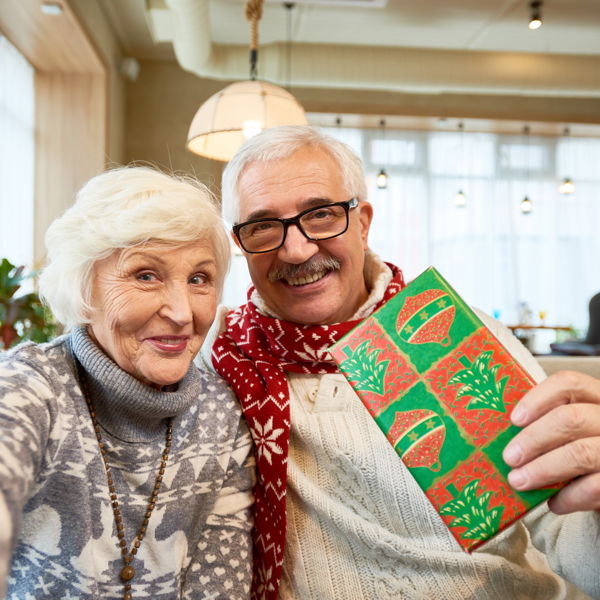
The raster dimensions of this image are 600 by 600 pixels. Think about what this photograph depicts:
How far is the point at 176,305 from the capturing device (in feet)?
3.33

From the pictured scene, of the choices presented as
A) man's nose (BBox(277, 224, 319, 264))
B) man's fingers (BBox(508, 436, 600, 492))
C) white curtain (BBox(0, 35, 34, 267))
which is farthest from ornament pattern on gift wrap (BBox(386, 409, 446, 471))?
white curtain (BBox(0, 35, 34, 267))

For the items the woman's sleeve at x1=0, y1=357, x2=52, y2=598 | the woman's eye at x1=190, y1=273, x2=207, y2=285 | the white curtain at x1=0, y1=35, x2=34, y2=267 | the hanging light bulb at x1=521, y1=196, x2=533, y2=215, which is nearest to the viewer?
the woman's sleeve at x1=0, y1=357, x2=52, y2=598

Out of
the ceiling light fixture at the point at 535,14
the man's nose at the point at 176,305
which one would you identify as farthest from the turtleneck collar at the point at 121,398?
the ceiling light fixture at the point at 535,14

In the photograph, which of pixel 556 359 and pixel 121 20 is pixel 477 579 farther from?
pixel 121 20

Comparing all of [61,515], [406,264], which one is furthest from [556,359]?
[406,264]

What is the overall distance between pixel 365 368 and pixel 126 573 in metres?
0.54

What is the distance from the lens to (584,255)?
8359 millimetres

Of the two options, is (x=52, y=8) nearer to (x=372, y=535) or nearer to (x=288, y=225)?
(x=288, y=225)

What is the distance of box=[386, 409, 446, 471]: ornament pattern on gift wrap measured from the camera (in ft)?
2.66

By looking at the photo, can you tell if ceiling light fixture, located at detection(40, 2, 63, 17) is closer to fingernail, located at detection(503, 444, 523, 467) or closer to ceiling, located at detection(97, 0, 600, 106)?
ceiling, located at detection(97, 0, 600, 106)

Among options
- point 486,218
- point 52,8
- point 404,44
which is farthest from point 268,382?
point 486,218

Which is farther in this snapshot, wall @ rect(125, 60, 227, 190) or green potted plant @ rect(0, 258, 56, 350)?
wall @ rect(125, 60, 227, 190)

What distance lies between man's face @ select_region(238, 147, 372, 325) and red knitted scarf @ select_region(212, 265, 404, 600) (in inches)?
2.3

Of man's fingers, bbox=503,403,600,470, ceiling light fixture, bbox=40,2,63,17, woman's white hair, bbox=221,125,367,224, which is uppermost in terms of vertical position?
ceiling light fixture, bbox=40,2,63,17
